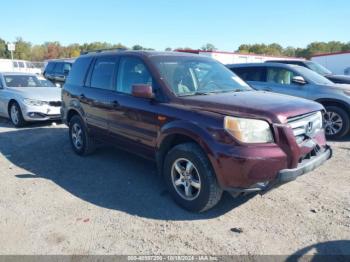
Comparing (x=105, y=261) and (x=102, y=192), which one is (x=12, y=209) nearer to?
(x=102, y=192)

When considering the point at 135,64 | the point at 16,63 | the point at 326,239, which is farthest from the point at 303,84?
the point at 16,63

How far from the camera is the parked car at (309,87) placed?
23.9ft

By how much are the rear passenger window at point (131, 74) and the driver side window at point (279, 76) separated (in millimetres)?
4768

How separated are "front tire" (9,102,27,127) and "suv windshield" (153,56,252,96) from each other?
5931 mm

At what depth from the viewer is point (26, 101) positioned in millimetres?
8789

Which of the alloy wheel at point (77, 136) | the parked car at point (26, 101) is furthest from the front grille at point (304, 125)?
the parked car at point (26, 101)

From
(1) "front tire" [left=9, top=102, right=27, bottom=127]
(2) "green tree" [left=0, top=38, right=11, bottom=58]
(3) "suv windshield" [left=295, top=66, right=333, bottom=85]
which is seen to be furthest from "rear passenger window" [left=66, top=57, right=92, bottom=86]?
(2) "green tree" [left=0, top=38, right=11, bottom=58]

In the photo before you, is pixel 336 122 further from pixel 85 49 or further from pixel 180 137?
pixel 85 49

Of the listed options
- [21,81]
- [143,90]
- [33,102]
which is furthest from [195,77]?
[21,81]

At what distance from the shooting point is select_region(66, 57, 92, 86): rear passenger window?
5927mm

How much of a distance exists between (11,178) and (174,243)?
10.5ft

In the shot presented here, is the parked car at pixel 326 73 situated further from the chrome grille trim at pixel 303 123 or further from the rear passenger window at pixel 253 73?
the chrome grille trim at pixel 303 123

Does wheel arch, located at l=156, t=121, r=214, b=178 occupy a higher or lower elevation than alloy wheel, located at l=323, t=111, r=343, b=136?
higher

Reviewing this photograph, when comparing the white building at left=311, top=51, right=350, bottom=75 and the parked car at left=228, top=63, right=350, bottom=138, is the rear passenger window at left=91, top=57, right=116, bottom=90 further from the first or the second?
the white building at left=311, top=51, right=350, bottom=75
